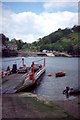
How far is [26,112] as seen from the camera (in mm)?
9453

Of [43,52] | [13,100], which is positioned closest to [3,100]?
[13,100]

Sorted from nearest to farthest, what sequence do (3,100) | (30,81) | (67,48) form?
(3,100)
(30,81)
(67,48)

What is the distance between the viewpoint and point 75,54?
9319cm

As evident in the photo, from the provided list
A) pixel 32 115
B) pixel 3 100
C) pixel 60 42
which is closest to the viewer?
pixel 32 115

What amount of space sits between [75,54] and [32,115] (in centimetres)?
8533

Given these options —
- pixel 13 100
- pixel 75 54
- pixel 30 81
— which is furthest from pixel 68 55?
pixel 13 100

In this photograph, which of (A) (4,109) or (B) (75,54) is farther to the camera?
(B) (75,54)

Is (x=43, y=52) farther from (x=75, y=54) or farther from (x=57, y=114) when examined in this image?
(x=57, y=114)

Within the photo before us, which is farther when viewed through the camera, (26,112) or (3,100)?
(3,100)

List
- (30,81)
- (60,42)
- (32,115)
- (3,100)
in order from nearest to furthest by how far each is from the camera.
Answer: (32,115) < (3,100) < (30,81) < (60,42)

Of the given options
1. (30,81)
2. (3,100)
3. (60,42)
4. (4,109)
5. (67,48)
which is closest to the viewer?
(4,109)

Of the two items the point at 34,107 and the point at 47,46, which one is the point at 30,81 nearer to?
the point at 34,107

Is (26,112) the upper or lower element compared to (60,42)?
lower

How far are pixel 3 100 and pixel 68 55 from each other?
8381 cm
